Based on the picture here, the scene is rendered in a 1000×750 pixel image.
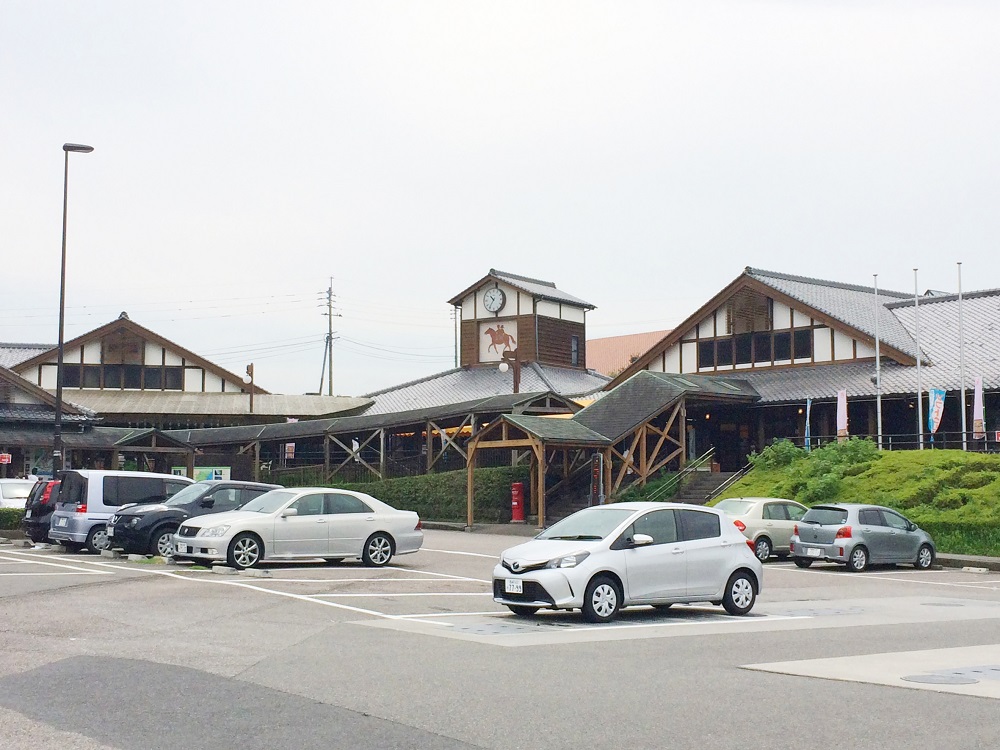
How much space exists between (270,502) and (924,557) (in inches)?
581

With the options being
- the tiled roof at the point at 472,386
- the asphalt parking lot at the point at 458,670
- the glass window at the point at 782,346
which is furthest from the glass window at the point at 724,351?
the asphalt parking lot at the point at 458,670

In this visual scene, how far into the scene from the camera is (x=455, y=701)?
8.60 metres

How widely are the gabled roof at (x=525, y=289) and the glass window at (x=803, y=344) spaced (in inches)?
726

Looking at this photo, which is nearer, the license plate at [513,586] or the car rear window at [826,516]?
the license plate at [513,586]

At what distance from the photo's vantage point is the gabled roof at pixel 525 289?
202 feet

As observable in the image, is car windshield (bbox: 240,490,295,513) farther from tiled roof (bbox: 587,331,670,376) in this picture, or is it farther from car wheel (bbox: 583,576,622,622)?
tiled roof (bbox: 587,331,670,376)

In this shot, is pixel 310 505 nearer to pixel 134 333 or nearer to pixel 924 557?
pixel 924 557

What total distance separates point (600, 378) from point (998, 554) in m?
39.1

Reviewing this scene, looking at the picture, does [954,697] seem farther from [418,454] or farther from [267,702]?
[418,454]

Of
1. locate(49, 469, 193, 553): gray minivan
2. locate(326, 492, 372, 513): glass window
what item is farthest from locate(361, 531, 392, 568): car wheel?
locate(49, 469, 193, 553): gray minivan

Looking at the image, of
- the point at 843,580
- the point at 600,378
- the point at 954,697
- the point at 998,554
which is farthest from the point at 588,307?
the point at 954,697

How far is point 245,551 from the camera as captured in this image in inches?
792

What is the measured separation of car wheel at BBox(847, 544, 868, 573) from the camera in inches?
964

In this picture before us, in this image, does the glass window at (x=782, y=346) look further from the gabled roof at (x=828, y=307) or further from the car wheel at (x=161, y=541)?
the car wheel at (x=161, y=541)
